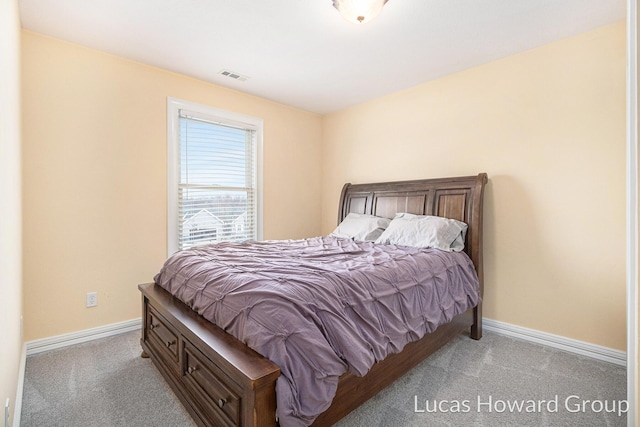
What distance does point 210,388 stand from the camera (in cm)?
140

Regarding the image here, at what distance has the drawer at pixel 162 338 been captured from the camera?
177cm

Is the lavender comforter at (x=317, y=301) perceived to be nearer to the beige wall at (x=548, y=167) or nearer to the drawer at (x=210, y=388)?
the drawer at (x=210, y=388)

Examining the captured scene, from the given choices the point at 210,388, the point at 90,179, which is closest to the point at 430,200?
the point at 210,388

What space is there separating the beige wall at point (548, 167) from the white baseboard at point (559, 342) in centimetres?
5

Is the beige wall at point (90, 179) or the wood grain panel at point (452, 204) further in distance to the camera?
the wood grain panel at point (452, 204)

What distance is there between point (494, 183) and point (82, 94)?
3730 millimetres

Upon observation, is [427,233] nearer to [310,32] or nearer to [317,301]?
[317,301]

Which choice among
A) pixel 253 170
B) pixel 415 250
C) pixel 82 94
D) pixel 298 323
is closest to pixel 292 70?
pixel 253 170

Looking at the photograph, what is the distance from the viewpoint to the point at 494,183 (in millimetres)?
2787

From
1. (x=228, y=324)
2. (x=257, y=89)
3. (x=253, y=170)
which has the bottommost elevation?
(x=228, y=324)

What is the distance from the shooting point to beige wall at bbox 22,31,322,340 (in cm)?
234

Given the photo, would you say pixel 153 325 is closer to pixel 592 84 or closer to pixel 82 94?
pixel 82 94

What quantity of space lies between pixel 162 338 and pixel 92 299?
1.17 meters

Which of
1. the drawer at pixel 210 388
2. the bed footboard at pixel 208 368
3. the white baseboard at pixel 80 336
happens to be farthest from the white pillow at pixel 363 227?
the white baseboard at pixel 80 336
